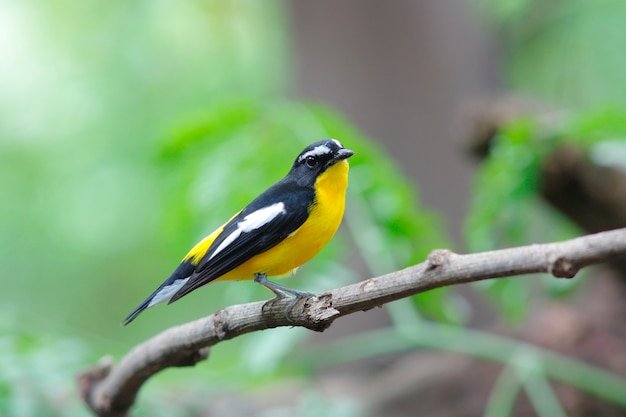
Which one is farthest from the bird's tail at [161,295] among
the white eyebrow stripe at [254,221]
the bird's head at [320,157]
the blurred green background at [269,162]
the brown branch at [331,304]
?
the blurred green background at [269,162]

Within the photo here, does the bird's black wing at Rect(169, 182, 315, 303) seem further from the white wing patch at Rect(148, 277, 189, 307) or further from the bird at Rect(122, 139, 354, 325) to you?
the white wing patch at Rect(148, 277, 189, 307)

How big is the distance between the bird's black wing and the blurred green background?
131cm

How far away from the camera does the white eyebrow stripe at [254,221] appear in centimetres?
240

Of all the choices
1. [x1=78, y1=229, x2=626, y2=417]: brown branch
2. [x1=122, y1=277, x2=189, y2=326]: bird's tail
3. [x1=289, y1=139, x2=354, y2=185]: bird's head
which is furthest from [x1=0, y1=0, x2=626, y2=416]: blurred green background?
[x1=289, y1=139, x2=354, y2=185]: bird's head

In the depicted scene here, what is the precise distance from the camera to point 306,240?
248 centimetres

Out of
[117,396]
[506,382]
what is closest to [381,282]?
[117,396]

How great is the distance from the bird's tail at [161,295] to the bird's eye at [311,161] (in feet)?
2.05

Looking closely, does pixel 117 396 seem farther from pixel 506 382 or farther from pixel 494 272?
pixel 506 382

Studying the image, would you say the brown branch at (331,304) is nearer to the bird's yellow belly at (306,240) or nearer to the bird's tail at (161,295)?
the bird's tail at (161,295)

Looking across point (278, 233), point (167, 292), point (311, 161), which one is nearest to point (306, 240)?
point (278, 233)

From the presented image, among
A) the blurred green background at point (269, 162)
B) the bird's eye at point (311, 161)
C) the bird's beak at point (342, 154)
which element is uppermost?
the blurred green background at point (269, 162)

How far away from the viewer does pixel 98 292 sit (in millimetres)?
10008

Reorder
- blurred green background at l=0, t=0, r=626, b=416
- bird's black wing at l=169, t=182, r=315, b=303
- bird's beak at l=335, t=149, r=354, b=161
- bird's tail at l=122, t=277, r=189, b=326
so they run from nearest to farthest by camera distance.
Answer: bird's black wing at l=169, t=182, r=315, b=303, bird's tail at l=122, t=277, r=189, b=326, bird's beak at l=335, t=149, r=354, b=161, blurred green background at l=0, t=0, r=626, b=416

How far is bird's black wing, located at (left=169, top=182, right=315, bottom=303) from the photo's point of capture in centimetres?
234
